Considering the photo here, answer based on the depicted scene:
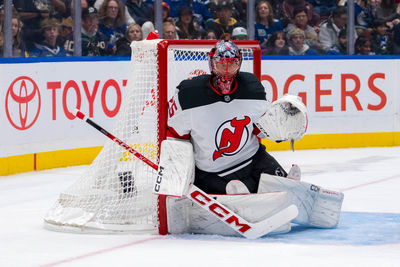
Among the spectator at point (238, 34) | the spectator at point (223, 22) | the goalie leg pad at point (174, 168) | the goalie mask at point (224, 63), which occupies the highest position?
the spectator at point (223, 22)

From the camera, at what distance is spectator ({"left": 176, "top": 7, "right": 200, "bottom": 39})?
814cm

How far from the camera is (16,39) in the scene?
6.83 metres

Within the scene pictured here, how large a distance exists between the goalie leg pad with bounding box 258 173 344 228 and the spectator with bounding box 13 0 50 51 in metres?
3.11

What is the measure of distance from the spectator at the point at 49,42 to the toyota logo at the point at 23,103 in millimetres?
319

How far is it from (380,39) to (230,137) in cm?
525

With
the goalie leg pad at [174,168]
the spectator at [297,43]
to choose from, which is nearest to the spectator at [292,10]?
the spectator at [297,43]

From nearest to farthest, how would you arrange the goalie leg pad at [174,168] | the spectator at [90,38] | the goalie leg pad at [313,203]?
the goalie leg pad at [174,168], the goalie leg pad at [313,203], the spectator at [90,38]

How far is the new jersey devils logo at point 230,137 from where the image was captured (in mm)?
4277

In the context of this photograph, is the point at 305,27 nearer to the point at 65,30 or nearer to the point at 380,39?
the point at 380,39

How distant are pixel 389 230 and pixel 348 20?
15.9 feet

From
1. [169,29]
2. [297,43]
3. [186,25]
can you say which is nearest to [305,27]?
[297,43]

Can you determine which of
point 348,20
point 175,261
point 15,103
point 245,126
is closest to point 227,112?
point 245,126

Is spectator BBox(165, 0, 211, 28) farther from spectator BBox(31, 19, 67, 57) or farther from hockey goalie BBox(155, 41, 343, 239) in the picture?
hockey goalie BBox(155, 41, 343, 239)

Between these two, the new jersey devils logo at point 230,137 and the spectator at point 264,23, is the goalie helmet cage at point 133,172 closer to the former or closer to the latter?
the new jersey devils logo at point 230,137
